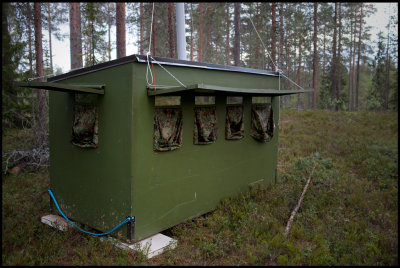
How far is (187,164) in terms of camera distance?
507cm

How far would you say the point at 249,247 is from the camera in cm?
419

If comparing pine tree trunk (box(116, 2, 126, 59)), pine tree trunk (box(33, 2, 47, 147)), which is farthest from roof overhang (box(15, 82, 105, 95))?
pine tree trunk (box(116, 2, 126, 59))

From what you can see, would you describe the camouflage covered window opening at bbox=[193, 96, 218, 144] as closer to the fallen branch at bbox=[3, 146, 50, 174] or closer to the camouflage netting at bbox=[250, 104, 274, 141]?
the camouflage netting at bbox=[250, 104, 274, 141]

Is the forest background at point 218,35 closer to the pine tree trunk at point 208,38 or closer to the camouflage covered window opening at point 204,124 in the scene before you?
the pine tree trunk at point 208,38

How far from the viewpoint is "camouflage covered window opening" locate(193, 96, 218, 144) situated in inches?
203

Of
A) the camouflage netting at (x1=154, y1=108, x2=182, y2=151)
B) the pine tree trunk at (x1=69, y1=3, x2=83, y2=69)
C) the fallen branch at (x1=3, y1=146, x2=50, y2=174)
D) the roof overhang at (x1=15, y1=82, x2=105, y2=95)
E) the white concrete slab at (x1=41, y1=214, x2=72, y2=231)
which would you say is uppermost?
the pine tree trunk at (x1=69, y1=3, x2=83, y2=69)

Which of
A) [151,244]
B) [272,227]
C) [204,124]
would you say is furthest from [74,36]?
[272,227]

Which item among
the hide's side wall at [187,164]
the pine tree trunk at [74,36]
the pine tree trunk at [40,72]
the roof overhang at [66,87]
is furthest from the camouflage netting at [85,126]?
the pine tree trunk at [74,36]

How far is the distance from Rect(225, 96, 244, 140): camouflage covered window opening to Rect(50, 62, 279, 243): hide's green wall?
0.11m

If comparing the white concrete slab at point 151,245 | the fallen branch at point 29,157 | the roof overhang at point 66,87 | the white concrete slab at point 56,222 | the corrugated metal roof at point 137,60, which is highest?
the corrugated metal roof at point 137,60

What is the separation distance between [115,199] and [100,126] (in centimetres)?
121

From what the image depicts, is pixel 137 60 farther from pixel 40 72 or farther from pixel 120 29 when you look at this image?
pixel 120 29

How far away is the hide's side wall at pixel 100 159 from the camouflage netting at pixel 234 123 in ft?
7.28

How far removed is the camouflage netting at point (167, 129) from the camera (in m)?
4.55
